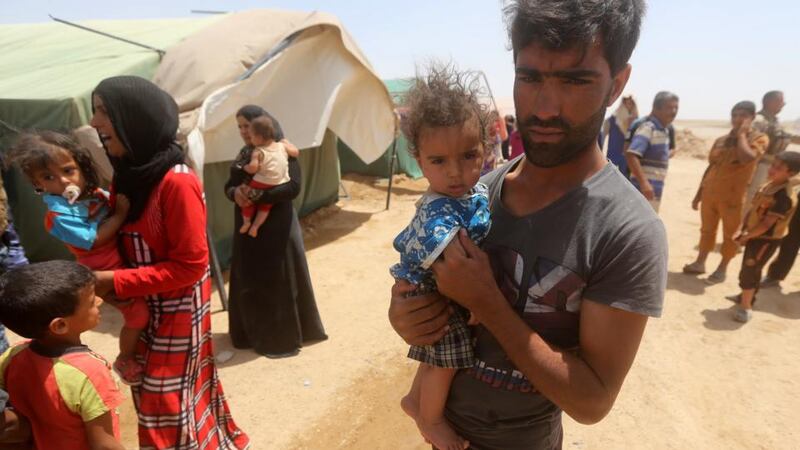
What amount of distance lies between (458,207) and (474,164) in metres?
0.18

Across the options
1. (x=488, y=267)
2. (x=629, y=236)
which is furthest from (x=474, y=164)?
(x=629, y=236)

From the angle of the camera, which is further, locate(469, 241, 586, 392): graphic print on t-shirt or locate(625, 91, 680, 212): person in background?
locate(625, 91, 680, 212): person in background

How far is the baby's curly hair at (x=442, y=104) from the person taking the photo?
144cm

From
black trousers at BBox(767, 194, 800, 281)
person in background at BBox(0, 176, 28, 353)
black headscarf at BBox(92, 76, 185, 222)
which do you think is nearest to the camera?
black headscarf at BBox(92, 76, 185, 222)

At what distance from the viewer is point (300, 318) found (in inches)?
171

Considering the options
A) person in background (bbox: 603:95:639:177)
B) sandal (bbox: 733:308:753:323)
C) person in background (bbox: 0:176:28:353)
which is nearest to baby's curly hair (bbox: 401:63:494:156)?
person in background (bbox: 0:176:28:353)

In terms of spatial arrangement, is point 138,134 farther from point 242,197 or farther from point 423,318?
point 242,197

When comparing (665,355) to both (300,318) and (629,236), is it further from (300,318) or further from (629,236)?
(629,236)

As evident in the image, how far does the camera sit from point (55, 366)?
1.58 m

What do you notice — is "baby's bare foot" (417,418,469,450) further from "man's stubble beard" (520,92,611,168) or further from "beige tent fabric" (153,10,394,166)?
"beige tent fabric" (153,10,394,166)

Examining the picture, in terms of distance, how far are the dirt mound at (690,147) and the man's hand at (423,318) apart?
68.1ft

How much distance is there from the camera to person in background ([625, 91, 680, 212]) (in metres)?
4.80

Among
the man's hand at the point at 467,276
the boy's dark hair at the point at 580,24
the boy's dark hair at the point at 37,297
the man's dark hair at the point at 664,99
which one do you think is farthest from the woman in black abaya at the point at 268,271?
the man's dark hair at the point at 664,99

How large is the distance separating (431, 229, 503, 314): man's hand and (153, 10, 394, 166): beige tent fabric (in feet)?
12.9
